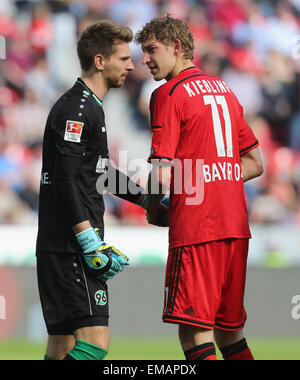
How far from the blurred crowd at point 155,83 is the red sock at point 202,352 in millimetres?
5341

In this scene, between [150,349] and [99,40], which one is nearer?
[99,40]

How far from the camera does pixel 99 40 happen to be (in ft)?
12.7

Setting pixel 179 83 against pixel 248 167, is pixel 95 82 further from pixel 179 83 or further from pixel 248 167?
pixel 248 167

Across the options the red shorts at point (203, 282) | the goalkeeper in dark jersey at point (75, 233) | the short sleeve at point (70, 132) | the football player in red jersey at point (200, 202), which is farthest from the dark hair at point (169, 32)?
the red shorts at point (203, 282)

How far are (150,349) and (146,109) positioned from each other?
3.25 m

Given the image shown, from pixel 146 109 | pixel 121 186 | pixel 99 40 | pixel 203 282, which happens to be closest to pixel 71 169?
pixel 121 186

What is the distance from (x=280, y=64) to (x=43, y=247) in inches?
254

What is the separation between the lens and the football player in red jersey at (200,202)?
11.9ft

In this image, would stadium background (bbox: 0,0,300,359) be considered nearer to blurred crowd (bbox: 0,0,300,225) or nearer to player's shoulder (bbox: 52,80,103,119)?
blurred crowd (bbox: 0,0,300,225)

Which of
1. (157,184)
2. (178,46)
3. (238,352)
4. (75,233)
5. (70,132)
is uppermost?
(178,46)

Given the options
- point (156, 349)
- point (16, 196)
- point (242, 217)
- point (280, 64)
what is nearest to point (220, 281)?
point (242, 217)

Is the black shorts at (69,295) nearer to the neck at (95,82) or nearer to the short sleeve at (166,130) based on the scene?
the short sleeve at (166,130)

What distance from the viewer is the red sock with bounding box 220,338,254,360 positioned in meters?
3.85

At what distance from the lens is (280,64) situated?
9.45 metres
